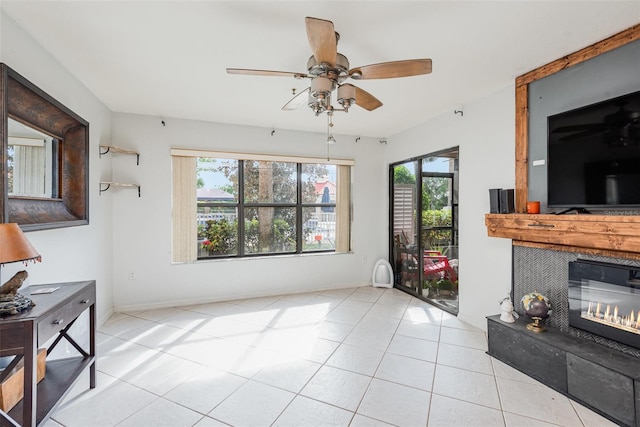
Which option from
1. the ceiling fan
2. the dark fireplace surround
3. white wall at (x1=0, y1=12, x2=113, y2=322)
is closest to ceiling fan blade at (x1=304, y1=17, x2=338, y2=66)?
the ceiling fan

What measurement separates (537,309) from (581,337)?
Result: 327mm

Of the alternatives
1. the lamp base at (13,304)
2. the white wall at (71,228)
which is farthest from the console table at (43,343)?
the white wall at (71,228)

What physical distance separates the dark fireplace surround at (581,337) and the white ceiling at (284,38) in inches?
64.8

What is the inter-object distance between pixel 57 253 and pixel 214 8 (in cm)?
225

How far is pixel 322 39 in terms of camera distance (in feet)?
5.35

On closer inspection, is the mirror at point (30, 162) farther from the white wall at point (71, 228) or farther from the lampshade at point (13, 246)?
the lampshade at point (13, 246)

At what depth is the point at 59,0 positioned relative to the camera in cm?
176

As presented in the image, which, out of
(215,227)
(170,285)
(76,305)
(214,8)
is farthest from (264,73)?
(170,285)

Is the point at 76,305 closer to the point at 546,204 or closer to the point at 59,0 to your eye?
the point at 59,0

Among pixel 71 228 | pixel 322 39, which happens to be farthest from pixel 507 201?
pixel 71 228

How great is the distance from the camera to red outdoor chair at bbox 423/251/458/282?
3930mm

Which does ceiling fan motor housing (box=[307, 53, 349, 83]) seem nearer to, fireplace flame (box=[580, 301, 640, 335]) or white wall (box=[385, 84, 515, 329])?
white wall (box=[385, 84, 515, 329])

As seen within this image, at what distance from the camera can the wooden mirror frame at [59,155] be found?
1.72 metres

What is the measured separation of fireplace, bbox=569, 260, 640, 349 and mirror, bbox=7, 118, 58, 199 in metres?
4.03
